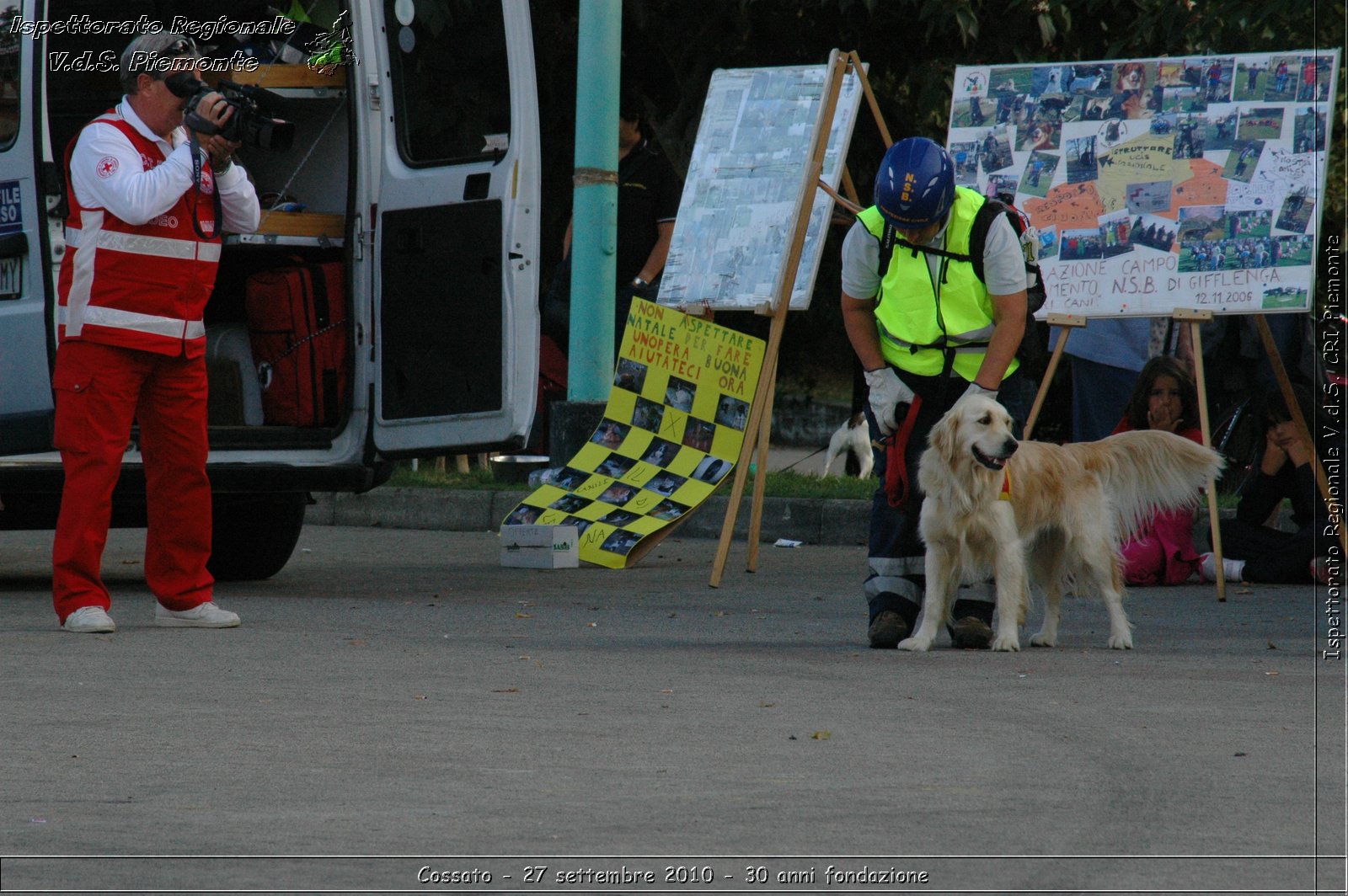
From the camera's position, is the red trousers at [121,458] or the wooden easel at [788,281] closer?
the red trousers at [121,458]

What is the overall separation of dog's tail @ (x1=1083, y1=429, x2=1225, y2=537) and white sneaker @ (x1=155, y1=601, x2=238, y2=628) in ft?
9.90

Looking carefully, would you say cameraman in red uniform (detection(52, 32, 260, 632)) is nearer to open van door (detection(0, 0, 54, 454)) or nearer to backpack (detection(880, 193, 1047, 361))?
open van door (detection(0, 0, 54, 454))

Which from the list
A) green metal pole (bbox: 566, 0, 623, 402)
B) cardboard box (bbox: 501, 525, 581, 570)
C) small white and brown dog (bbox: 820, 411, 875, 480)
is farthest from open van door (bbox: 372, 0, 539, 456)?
small white and brown dog (bbox: 820, 411, 875, 480)

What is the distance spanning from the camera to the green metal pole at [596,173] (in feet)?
32.4

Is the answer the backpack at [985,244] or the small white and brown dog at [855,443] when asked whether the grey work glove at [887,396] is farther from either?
the small white and brown dog at [855,443]

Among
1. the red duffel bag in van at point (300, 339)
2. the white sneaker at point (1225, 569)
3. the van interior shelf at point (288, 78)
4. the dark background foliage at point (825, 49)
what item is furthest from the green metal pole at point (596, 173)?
the white sneaker at point (1225, 569)

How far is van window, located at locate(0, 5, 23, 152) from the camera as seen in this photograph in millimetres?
7352

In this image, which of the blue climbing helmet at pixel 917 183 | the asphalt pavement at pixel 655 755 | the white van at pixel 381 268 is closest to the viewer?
the asphalt pavement at pixel 655 755

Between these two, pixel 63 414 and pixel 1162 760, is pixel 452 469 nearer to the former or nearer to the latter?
pixel 63 414

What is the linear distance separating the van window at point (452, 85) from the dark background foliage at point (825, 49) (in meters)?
4.17

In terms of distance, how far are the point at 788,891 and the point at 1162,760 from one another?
4.85 feet

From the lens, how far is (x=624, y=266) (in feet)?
34.6

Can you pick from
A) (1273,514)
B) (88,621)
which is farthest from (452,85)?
(1273,514)

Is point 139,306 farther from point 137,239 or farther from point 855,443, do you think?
point 855,443
